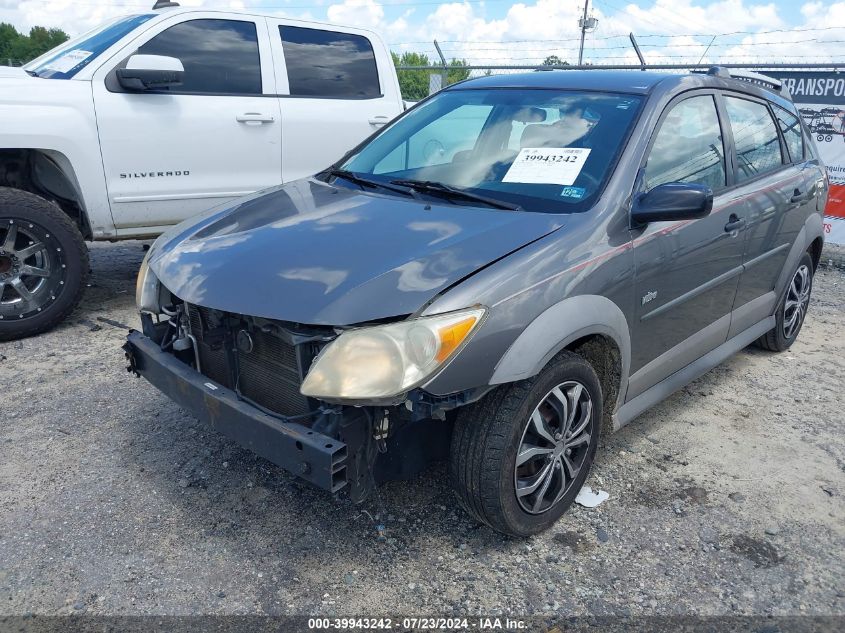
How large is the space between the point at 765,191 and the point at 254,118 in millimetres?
3574

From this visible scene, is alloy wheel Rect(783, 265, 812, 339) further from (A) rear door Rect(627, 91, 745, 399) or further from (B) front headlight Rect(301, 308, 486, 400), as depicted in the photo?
(B) front headlight Rect(301, 308, 486, 400)

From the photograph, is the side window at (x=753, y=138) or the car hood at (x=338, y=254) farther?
the side window at (x=753, y=138)

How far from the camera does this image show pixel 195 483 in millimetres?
3078

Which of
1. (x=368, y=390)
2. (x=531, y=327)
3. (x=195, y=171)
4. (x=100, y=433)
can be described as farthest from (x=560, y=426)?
(x=195, y=171)

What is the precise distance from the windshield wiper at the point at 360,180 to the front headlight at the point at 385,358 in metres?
1.10

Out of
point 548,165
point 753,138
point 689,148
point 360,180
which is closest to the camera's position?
point 548,165

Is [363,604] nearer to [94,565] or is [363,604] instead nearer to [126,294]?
[94,565]

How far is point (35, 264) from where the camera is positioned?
4613mm

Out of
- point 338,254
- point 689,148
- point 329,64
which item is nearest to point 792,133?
point 689,148

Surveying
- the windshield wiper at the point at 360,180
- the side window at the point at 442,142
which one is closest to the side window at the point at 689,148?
the side window at the point at 442,142

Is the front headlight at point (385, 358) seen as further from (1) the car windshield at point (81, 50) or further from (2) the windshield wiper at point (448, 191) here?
(1) the car windshield at point (81, 50)

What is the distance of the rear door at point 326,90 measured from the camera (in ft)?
18.2

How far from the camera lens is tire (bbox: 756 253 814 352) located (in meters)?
4.55

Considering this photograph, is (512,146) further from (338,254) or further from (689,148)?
(338,254)
